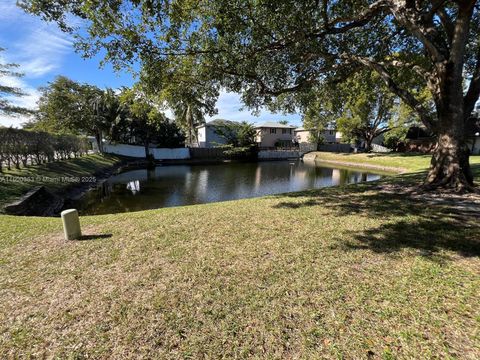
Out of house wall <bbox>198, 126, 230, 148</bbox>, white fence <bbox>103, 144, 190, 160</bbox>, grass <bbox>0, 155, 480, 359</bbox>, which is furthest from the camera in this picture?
house wall <bbox>198, 126, 230, 148</bbox>

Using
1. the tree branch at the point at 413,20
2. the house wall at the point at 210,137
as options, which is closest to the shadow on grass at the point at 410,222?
the tree branch at the point at 413,20

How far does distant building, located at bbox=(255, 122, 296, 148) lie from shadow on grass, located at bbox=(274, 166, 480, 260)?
38.5m

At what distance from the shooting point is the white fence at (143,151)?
32031mm

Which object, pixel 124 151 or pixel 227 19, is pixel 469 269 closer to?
pixel 227 19

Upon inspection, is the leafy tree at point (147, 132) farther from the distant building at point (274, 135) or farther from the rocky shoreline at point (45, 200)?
the distant building at point (274, 135)

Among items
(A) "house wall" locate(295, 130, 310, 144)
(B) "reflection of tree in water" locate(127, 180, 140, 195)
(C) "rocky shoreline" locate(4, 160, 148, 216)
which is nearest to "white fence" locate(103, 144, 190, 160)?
(B) "reflection of tree in water" locate(127, 180, 140, 195)

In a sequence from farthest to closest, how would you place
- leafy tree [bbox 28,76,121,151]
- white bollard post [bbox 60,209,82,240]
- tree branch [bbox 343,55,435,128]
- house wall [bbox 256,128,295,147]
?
house wall [bbox 256,128,295,147] → leafy tree [bbox 28,76,121,151] → tree branch [bbox 343,55,435,128] → white bollard post [bbox 60,209,82,240]

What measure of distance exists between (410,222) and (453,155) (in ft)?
10.4

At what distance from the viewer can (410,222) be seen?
5160mm

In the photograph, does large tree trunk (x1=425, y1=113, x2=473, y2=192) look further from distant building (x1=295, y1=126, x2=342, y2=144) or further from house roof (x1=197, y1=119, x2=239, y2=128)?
distant building (x1=295, y1=126, x2=342, y2=144)

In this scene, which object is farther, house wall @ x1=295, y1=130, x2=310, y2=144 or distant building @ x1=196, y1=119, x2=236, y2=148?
house wall @ x1=295, y1=130, x2=310, y2=144

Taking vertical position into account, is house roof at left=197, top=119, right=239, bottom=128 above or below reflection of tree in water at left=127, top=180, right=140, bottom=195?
above

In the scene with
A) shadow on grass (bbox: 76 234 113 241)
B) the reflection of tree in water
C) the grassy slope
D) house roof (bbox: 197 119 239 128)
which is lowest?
the reflection of tree in water

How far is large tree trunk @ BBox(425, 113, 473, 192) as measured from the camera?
6.51 metres
